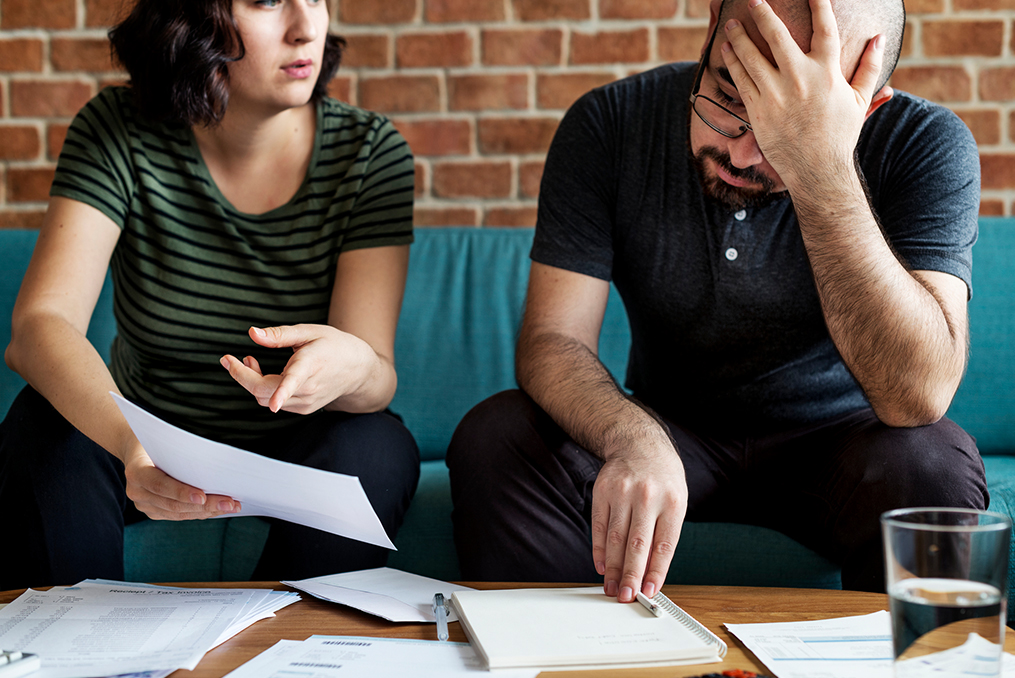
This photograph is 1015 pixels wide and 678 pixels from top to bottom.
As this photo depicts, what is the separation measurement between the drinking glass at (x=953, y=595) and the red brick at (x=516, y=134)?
1.46 metres

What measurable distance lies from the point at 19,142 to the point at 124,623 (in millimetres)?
1562

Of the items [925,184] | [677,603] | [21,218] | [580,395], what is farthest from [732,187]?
[21,218]

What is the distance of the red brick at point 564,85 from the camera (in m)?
1.79

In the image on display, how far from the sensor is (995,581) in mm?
455

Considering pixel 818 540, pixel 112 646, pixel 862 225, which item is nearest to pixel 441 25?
pixel 862 225

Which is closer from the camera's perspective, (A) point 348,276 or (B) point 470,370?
(A) point 348,276

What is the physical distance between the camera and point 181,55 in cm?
113

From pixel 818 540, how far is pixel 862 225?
0.39m

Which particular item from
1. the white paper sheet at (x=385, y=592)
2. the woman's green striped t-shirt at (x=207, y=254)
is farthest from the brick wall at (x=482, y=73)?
the white paper sheet at (x=385, y=592)

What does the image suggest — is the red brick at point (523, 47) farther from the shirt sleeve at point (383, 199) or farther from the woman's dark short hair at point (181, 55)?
the woman's dark short hair at point (181, 55)

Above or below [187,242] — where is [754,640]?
below

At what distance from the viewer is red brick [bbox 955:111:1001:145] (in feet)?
5.72

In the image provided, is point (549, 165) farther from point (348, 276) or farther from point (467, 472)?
point (467, 472)

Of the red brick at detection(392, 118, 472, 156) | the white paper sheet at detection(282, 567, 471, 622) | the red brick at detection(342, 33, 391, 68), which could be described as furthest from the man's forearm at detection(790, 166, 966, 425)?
the red brick at detection(342, 33, 391, 68)
